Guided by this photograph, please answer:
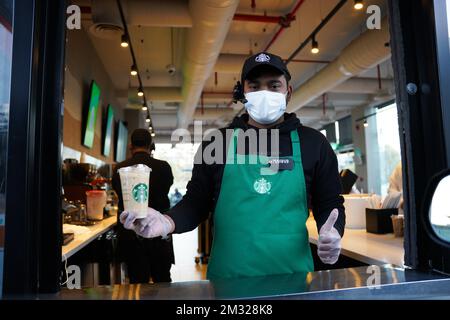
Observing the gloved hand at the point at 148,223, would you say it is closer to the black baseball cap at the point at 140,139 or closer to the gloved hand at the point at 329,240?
the gloved hand at the point at 329,240

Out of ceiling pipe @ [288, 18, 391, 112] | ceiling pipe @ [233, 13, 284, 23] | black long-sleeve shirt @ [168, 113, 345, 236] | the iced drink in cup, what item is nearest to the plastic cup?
black long-sleeve shirt @ [168, 113, 345, 236]

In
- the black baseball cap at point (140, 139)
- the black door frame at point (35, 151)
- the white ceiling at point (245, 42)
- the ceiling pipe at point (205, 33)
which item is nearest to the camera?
the black door frame at point (35, 151)

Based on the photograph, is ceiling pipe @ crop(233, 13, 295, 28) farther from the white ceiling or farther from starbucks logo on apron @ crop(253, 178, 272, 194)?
starbucks logo on apron @ crop(253, 178, 272, 194)

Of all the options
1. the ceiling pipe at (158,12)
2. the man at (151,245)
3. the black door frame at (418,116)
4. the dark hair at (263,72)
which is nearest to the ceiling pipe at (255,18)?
the ceiling pipe at (158,12)

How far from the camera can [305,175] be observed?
1.48 metres

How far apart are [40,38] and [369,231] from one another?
2456mm

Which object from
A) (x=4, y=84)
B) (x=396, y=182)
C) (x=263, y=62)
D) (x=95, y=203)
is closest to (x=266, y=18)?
(x=396, y=182)

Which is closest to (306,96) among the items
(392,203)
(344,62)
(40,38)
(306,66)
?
(306,66)

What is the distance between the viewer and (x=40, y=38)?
2.91 feet

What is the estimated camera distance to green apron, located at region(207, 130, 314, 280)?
1.38 metres

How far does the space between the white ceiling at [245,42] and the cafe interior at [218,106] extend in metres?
0.03

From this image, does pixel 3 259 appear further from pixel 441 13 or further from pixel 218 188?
pixel 441 13

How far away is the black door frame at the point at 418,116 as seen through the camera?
97 centimetres

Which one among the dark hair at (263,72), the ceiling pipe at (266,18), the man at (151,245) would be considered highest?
the ceiling pipe at (266,18)
